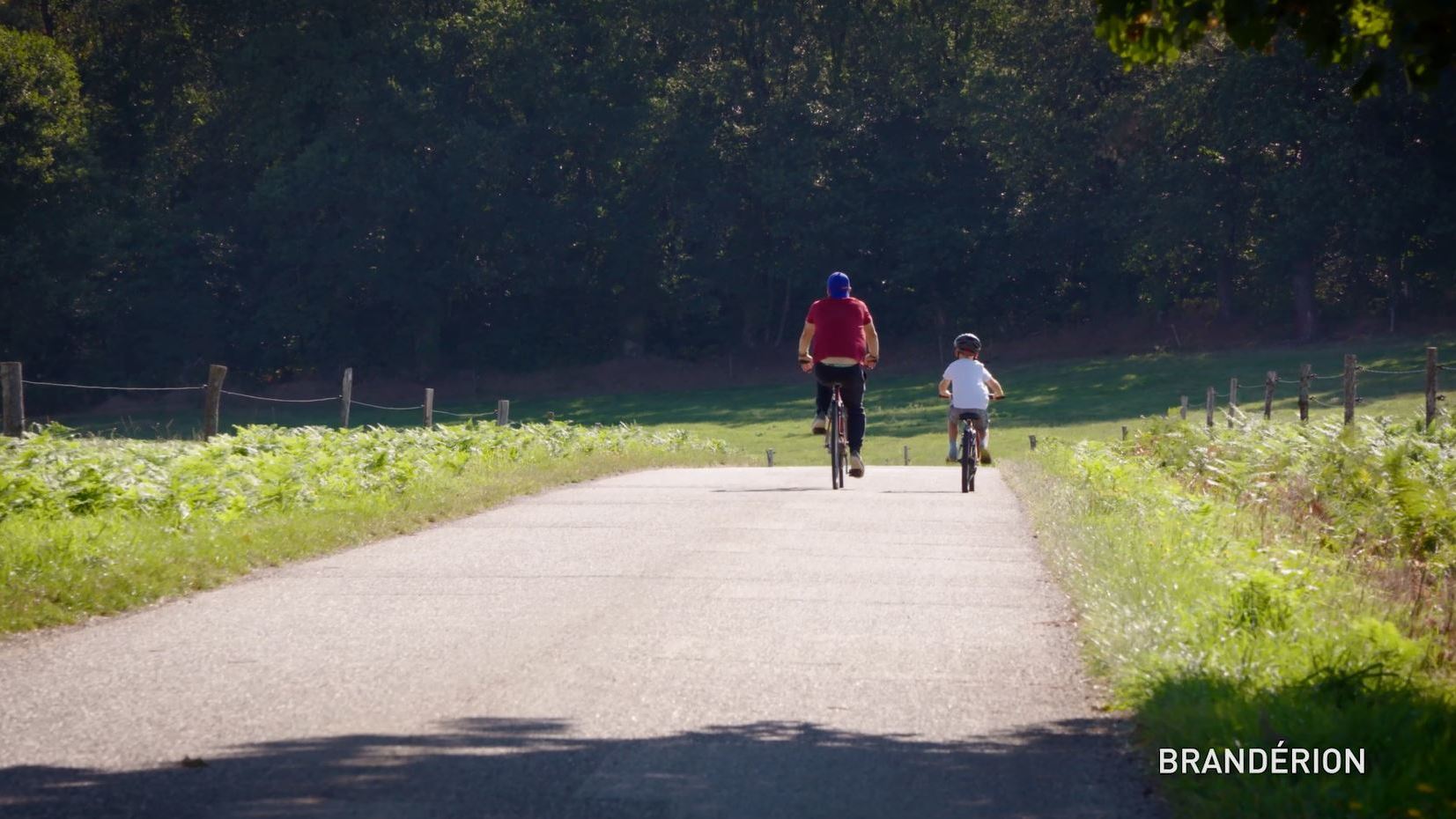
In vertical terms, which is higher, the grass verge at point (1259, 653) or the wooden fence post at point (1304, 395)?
the wooden fence post at point (1304, 395)

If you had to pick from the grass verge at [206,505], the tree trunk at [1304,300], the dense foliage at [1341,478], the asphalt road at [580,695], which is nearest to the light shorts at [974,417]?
the dense foliage at [1341,478]

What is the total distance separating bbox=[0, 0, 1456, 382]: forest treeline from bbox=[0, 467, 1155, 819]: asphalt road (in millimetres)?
48612

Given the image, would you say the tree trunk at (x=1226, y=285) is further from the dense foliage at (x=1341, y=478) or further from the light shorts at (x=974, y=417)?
the light shorts at (x=974, y=417)

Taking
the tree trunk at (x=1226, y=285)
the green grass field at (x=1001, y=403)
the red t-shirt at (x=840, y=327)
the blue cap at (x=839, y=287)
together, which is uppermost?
the tree trunk at (x=1226, y=285)

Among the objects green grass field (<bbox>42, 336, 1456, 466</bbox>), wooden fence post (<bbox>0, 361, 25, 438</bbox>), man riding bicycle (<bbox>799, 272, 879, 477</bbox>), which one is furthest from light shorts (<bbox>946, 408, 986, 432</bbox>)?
green grass field (<bbox>42, 336, 1456, 466</bbox>)

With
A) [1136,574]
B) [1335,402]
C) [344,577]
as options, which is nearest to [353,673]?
[344,577]

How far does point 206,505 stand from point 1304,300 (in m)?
51.6

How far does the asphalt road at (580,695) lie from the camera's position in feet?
18.2

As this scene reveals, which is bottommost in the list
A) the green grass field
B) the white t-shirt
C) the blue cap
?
the green grass field

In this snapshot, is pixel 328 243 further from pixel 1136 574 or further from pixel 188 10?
pixel 1136 574

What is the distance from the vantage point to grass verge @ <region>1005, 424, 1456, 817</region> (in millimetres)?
5359

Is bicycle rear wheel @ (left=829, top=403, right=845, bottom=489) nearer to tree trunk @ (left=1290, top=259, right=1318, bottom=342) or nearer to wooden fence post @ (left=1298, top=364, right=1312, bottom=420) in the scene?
wooden fence post @ (left=1298, top=364, right=1312, bottom=420)

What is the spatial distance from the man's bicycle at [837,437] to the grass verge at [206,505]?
2.97 metres

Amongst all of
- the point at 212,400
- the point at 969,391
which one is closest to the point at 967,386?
the point at 969,391
